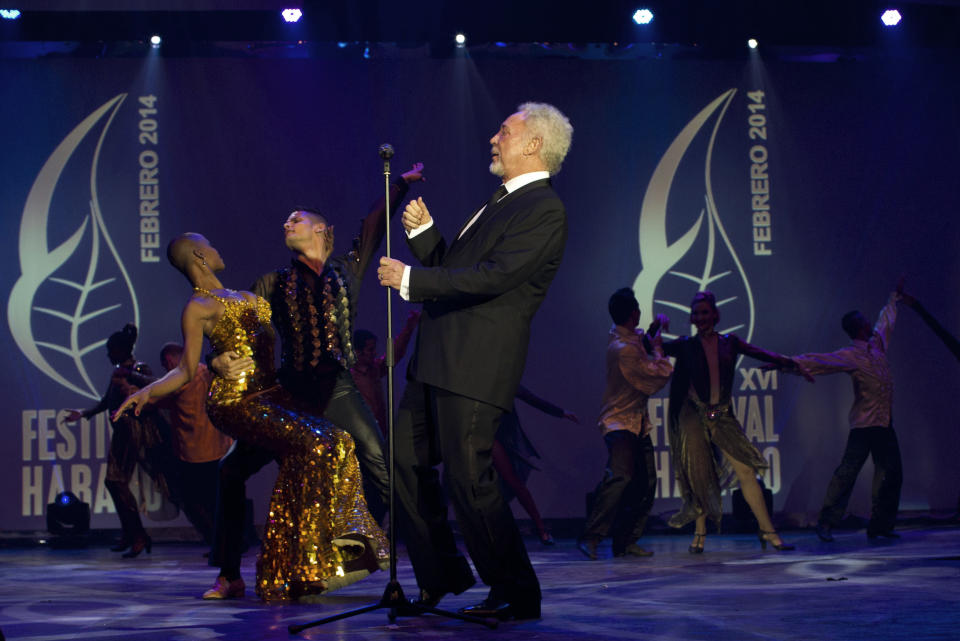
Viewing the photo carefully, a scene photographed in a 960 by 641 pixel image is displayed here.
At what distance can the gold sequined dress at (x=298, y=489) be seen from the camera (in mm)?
4176

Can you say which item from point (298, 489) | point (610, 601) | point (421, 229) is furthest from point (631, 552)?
point (421, 229)

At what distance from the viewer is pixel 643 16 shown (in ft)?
29.9

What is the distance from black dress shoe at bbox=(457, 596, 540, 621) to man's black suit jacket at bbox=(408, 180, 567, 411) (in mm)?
651

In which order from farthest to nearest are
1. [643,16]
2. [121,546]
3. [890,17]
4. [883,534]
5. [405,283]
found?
1. [890,17]
2. [643,16]
3. [121,546]
4. [883,534]
5. [405,283]

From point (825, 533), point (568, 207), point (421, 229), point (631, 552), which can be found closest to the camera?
point (421, 229)

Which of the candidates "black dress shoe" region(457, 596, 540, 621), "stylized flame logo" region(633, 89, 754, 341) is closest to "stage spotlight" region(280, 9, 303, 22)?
"stylized flame logo" region(633, 89, 754, 341)

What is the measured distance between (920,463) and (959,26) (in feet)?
13.3

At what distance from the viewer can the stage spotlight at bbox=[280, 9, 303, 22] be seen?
8953mm

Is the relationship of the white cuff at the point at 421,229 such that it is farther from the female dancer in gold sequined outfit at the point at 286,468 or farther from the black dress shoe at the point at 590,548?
the black dress shoe at the point at 590,548

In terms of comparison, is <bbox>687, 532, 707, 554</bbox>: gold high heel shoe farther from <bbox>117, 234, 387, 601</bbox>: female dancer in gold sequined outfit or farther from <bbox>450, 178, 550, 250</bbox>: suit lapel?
<bbox>450, 178, 550, 250</bbox>: suit lapel

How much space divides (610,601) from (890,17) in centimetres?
732

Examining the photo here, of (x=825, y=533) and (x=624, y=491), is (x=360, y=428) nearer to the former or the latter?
(x=624, y=491)

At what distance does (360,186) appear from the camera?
915 centimetres

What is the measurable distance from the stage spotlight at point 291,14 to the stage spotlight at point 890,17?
5246 millimetres
